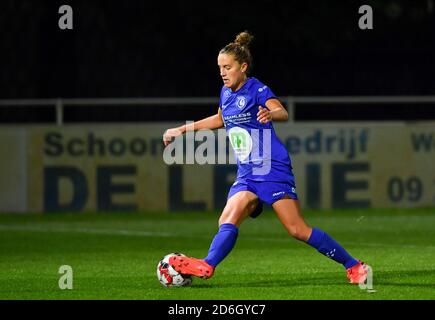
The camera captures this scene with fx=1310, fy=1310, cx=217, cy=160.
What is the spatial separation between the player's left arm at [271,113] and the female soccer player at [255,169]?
19 millimetres

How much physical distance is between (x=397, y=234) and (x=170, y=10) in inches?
415

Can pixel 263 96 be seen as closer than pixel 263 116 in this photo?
No

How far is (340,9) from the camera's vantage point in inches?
990

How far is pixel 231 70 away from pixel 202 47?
49.5 ft

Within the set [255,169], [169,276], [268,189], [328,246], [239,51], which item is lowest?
[169,276]

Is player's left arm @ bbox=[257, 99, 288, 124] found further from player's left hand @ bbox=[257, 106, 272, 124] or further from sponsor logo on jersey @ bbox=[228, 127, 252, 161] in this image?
sponsor logo on jersey @ bbox=[228, 127, 252, 161]

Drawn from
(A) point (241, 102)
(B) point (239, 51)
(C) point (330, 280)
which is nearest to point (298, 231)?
(C) point (330, 280)

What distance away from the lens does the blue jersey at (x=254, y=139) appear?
9.99m

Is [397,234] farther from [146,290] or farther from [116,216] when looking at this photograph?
[146,290]

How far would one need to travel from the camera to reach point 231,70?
32.7ft

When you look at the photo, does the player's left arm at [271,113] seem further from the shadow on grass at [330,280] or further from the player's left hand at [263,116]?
the shadow on grass at [330,280]

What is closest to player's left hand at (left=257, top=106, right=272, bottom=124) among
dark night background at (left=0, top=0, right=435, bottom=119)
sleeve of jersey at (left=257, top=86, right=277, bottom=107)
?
sleeve of jersey at (left=257, top=86, right=277, bottom=107)

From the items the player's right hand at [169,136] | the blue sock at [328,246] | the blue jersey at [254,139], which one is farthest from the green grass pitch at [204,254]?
the player's right hand at [169,136]

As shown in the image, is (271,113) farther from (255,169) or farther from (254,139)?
(255,169)
